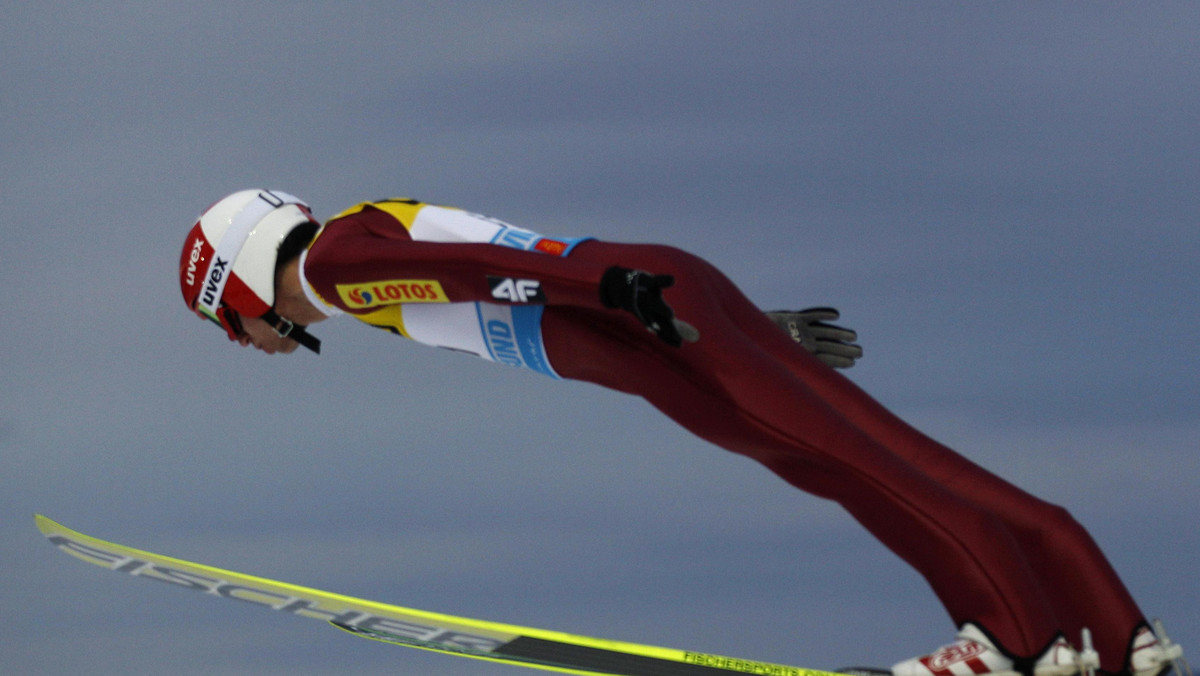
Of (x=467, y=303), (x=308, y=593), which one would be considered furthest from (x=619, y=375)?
(x=308, y=593)

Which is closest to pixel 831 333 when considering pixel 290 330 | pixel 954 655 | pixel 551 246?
pixel 551 246

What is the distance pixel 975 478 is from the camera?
494cm

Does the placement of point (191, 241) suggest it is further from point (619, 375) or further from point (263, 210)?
point (619, 375)

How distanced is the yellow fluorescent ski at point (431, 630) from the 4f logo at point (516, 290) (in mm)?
1334

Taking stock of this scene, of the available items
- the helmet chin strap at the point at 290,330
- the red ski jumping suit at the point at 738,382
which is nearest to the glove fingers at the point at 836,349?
the red ski jumping suit at the point at 738,382

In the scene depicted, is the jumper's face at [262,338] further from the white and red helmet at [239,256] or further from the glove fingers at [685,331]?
the glove fingers at [685,331]

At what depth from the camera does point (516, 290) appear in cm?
491

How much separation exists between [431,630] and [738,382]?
1.81 meters

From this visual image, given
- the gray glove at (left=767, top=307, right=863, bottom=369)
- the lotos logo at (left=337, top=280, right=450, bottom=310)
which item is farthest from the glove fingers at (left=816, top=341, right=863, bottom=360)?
the lotos logo at (left=337, top=280, right=450, bottom=310)

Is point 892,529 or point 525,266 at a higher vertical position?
point 525,266

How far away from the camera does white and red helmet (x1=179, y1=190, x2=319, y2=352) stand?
5840mm

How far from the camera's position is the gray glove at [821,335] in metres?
5.80

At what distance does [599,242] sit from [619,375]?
535mm

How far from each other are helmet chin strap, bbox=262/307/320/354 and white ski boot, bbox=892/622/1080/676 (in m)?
3.07
